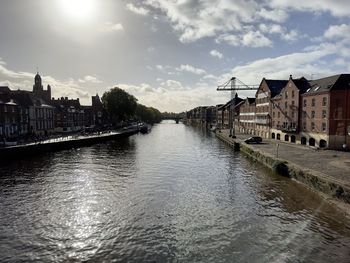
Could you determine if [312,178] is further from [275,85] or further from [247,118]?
[247,118]

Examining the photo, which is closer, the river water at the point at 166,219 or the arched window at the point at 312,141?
the river water at the point at 166,219

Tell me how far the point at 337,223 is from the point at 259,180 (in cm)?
1265

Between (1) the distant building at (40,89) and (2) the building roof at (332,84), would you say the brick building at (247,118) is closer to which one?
(2) the building roof at (332,84)

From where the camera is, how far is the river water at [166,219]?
16031 millimetres

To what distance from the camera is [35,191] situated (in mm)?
28031

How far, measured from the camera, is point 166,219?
20859 millimetres

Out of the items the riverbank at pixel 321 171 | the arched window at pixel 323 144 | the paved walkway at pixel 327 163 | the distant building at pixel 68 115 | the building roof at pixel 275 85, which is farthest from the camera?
the distant building at pixel 68 115

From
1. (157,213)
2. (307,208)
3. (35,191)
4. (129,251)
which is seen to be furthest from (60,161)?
(307,208)

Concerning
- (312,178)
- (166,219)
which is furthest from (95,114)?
(166,219)

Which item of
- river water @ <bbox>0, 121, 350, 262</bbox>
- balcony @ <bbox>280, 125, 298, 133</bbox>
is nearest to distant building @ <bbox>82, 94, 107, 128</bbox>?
balcony @ <bbox>280, 125, 298, 133</bbox>

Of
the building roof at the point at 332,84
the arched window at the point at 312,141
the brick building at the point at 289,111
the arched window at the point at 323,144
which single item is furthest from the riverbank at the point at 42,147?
the building roof at the point at 332,84

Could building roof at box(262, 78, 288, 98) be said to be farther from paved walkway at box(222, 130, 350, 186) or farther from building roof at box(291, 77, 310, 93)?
paved walkway at box(222, 130, 350, 186)

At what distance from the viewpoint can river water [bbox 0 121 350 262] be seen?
1603 cm

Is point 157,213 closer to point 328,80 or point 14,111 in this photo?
point 328,80
